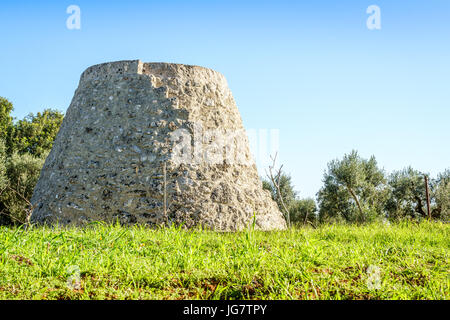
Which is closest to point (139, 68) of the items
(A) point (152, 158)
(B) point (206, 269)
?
(A) point (152, 158)

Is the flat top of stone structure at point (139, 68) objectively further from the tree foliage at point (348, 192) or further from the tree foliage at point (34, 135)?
the tree foliage at point (34, 135)

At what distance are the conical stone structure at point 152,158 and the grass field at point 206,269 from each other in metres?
2.47

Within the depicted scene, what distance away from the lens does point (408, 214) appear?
69.9ft

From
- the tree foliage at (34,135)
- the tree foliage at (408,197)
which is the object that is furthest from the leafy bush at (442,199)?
the tree foliage at (34,135)

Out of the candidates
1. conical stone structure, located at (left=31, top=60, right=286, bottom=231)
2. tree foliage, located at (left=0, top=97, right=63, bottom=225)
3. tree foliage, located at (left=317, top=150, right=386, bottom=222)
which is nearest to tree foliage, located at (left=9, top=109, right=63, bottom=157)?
tree foliage, located at (left=0, top=97, right=63, bottom=225)

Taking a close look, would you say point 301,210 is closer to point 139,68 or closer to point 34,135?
point 139,68

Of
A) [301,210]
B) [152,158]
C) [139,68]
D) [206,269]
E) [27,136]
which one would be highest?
[139,68]

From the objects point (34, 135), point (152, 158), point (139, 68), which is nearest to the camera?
point (152, 158)

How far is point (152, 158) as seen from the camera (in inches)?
342

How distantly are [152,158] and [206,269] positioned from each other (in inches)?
186

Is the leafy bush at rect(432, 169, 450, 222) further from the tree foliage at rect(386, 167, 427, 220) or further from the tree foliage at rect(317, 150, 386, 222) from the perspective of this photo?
the tree foliage at rect(317, 150, 386, 222)

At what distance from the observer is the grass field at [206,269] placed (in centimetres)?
387

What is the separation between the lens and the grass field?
152 inches
